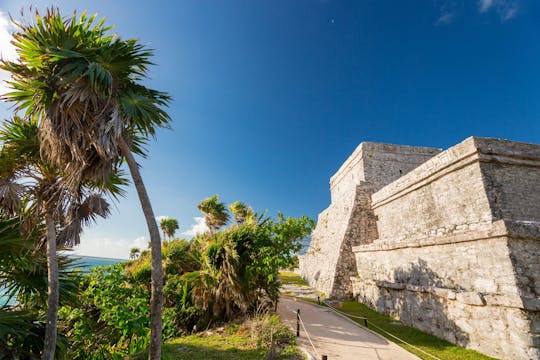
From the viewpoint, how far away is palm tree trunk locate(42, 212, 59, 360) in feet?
12.1

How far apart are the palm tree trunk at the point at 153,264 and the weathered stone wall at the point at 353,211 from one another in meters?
8.97

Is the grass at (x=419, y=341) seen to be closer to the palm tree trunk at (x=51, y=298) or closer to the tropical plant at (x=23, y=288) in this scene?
the palm tree trunk at (x=51, y=298)

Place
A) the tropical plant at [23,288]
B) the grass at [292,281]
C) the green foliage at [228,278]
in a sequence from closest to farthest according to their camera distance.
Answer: the tropical plant at [23,288], the green foliage at [228,278], the grass at [292,281]

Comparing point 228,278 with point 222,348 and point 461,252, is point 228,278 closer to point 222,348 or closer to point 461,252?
point 222,348

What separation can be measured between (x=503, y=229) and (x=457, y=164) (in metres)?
3.04

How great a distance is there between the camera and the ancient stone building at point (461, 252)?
5.45 m

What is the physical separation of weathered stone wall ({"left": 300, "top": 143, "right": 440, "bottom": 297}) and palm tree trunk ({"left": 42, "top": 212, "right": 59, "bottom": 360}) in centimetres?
993

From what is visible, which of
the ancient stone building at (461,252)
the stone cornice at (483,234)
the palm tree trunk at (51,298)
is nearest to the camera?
the palm tree trunk at (51,298)

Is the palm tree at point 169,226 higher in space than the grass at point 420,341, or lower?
higher

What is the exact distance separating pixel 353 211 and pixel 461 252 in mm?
6634

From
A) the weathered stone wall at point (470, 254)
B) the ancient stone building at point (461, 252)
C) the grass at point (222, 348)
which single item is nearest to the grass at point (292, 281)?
the ancient stone building at point (461, 252)

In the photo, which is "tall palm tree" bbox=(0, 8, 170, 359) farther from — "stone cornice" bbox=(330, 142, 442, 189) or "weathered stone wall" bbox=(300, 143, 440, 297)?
"stone cornice" bbox=(330, 142, 442, 189)

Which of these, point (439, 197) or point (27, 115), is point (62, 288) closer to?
point (27, 115)

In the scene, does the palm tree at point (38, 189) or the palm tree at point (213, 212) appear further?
the palm tree at point (213, 212)
